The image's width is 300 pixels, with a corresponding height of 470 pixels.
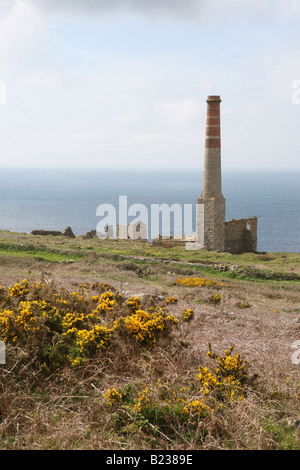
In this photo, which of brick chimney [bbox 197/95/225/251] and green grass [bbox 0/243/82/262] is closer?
green grass [bbox 0/243/82/262]

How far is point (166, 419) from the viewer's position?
5.75 m

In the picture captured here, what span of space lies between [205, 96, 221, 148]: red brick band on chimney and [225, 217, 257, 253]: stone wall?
818cm

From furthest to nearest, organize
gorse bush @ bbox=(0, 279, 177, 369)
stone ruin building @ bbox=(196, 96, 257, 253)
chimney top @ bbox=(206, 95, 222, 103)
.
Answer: stone ruin building @ bbox=(196, 96, 257, 253)
chimney top @ bbox=(206, 95, 222, 103)
gorse bush @ bbox=(0, 279, 177, 369)

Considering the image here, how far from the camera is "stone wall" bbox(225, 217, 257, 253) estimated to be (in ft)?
140

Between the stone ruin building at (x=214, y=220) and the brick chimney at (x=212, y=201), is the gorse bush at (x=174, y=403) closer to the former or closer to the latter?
the stone ruin building at (x=214, y=220)

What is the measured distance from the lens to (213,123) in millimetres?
38812

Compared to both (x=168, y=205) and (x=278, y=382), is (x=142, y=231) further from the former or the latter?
(x=168, y=205)

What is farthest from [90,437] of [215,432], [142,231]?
[142,231]

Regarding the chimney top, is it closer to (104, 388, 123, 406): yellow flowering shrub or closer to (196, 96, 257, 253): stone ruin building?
(196, 96, 257, 253): stone ruin building

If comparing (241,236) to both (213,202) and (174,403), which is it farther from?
(174,403)

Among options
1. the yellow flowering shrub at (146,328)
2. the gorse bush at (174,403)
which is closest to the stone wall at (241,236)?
the yellow flowering shrub at (146,328)

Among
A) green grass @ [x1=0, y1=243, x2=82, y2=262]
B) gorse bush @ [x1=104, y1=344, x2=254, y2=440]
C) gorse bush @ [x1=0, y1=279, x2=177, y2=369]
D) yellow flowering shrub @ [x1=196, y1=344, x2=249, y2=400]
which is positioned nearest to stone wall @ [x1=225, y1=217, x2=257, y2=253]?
green grass @ [x1=0, y1=243, x2=82, y2=262]

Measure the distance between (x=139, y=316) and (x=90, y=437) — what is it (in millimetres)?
2815

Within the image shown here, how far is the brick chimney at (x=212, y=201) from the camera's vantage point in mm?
39438
